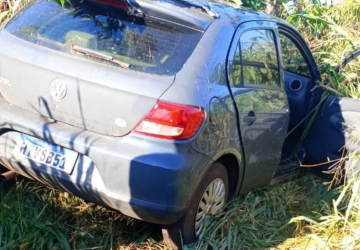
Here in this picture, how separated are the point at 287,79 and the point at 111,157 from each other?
259 cm

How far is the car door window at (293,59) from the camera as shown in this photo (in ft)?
17.0

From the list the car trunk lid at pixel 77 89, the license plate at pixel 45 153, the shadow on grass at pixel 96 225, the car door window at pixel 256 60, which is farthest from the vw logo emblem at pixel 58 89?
the car door window at pixel 256 60

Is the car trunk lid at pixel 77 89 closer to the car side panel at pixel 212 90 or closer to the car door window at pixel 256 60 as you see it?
the car side panel at pixel 212 90

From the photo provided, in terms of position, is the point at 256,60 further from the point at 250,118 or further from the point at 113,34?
the point at 113,34

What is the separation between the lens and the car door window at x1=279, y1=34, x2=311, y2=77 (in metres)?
5.20

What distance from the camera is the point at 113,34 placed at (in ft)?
12.2

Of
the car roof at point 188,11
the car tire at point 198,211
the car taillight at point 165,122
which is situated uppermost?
the car roof at point 188,11

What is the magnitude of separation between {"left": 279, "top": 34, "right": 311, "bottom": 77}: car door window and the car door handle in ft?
3.93

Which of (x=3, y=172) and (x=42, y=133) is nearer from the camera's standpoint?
(x=42, y=133)

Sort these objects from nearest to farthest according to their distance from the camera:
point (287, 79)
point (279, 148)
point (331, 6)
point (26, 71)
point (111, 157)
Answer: point (111, 157) → point (26, 71) → point (279, 148) → point (287, 79) → point (331, 6)

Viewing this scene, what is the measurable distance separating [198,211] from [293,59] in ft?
7.13

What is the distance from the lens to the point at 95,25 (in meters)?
3.77

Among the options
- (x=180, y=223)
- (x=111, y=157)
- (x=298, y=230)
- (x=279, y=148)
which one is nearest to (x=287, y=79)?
(x=279, y=148)

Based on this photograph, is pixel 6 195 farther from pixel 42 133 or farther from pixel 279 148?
pixel 279 148
